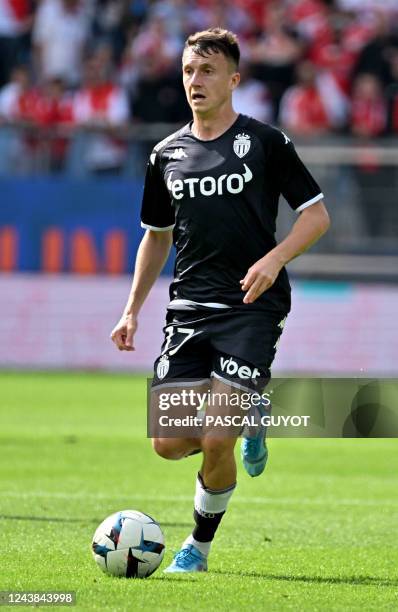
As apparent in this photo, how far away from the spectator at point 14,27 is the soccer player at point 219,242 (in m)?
14.4

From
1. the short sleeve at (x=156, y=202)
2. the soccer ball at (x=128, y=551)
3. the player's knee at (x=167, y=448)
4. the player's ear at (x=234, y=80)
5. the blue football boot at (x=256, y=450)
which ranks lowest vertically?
the soccer ball at (x=128, y=551)

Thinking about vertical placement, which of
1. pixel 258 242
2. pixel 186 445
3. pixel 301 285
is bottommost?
pixel 301 285

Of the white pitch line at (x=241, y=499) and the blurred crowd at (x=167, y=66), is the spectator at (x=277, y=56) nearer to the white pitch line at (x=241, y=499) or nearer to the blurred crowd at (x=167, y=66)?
the blurred crowd at (x=167, y=66)

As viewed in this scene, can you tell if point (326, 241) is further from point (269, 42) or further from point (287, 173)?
point (287, 173)

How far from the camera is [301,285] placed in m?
17.5

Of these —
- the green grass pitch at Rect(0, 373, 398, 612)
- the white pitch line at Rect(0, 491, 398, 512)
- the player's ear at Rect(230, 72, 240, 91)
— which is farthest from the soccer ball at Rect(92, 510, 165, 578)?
the white pitch line at Rect(0, 491, 398, 512)

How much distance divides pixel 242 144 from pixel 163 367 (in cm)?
119

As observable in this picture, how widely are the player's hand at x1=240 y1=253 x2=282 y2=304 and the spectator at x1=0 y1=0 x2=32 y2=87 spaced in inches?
595

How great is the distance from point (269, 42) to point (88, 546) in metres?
12.9

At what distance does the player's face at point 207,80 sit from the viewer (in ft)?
21.7

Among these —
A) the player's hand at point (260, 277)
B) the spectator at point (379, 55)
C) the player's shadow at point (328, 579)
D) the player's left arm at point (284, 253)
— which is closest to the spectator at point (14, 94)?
the spectator at point (379, 55)

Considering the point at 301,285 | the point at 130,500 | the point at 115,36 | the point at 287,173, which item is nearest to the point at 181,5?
the point at 115,36

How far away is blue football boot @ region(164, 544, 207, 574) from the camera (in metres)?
6.53

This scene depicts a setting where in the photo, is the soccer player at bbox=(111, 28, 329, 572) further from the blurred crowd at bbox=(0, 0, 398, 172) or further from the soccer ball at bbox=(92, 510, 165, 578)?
the blurred crowd at bbox=(0, 0, 398, 172)
